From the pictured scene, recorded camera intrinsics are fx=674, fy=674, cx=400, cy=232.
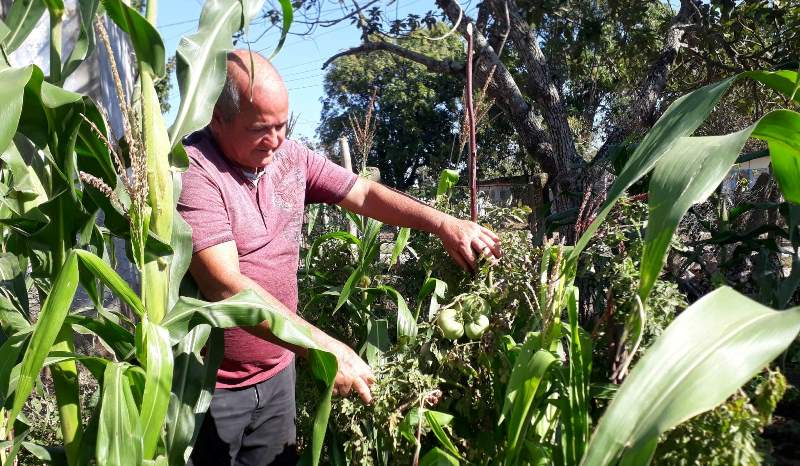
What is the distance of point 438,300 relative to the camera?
2.14 meters

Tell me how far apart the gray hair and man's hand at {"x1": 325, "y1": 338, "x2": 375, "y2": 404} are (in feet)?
2.34

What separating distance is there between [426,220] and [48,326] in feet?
3.53

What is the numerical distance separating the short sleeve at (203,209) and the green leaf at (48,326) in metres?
0.49

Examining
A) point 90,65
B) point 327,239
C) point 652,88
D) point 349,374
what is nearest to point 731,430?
point 349,374

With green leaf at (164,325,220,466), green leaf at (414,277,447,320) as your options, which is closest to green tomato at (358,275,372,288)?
green leaf at (414,277,447,320)

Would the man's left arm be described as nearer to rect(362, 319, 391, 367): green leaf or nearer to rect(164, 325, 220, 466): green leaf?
rect(362, 319, 391, 367): green leaf

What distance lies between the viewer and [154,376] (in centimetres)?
132

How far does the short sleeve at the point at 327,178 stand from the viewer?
2.34 metres

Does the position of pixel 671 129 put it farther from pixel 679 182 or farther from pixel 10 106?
pixel 10 106

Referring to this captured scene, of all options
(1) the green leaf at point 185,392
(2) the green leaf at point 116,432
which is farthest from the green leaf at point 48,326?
(1) the green leaf at point 185,392

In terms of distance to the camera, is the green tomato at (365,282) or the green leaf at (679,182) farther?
the green tomato at (365,282)

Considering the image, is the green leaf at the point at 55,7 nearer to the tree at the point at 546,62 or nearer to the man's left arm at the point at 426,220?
the man's left arm at the point at 426,220

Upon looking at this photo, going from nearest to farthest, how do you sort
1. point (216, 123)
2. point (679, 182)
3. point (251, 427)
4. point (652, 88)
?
point (679, 182) < point (216, 123) < point (251, 427) < point (652, 88)

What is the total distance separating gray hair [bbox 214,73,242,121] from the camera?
186 centimetres
